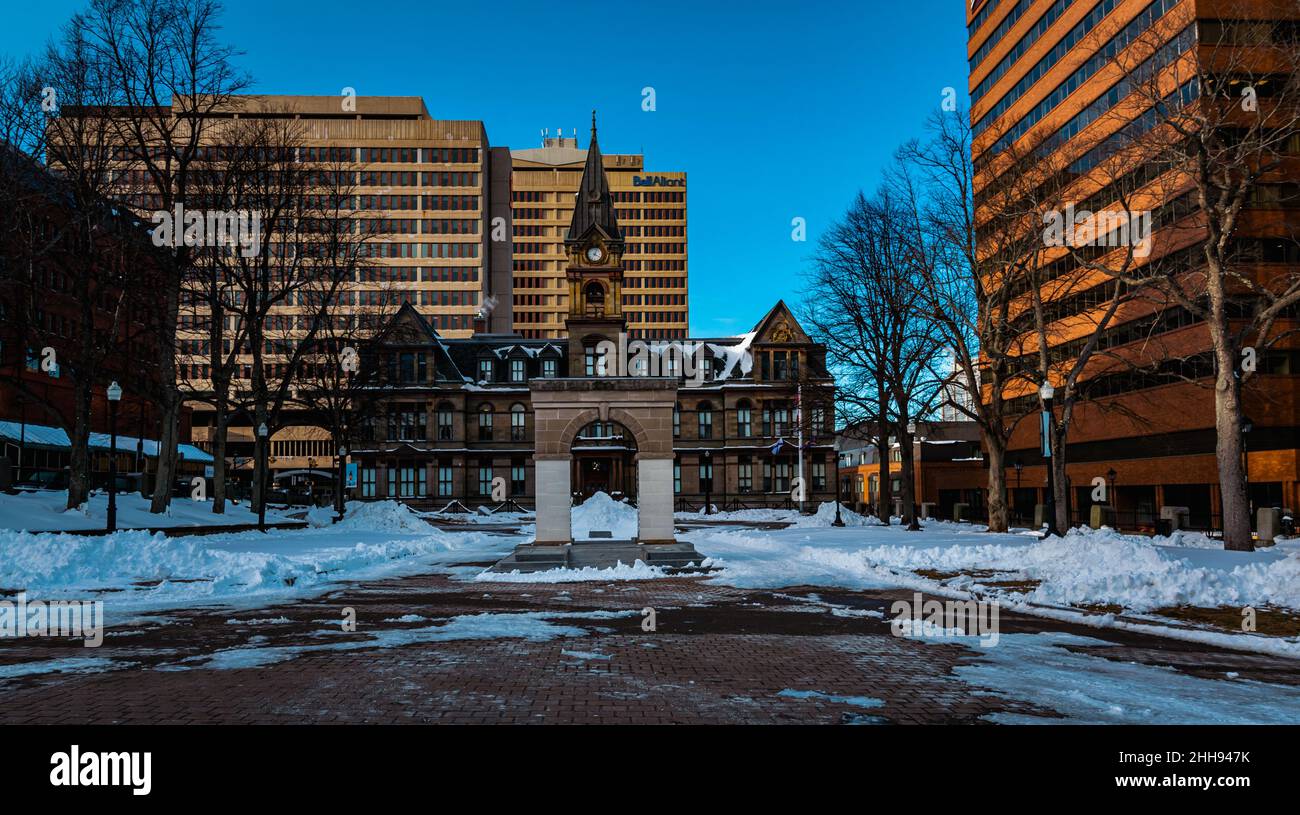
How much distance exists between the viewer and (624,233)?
13512 cm

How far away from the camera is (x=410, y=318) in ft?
225

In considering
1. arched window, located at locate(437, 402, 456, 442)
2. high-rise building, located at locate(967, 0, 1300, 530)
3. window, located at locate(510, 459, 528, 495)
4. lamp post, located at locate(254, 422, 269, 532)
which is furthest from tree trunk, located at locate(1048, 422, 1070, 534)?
arched window, located at locate(437, 402, 456, 442)

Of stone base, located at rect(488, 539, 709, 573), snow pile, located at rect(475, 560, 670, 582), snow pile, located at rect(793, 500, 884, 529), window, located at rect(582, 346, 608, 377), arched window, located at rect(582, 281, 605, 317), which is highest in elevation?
arched window, located at rect(582, 281, 605, 317)

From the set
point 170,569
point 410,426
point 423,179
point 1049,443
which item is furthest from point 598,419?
point 423,179

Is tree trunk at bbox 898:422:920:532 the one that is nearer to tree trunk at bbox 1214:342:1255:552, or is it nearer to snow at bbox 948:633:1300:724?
tree trunk at bbox 1214:342:1255:552

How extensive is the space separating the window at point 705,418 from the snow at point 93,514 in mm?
40074

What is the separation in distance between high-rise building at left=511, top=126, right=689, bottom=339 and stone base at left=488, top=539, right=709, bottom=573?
103 m

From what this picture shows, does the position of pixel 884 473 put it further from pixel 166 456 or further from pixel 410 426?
pixel 410 426

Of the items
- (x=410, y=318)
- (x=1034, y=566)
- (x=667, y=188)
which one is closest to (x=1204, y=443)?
(x=1034, y=566)

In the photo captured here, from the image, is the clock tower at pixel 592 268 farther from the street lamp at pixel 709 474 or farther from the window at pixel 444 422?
the street lamp at pixel 709 474

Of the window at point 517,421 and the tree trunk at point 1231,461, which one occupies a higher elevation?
the window at point 517,421

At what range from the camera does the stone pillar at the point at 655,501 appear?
76.6 ft
